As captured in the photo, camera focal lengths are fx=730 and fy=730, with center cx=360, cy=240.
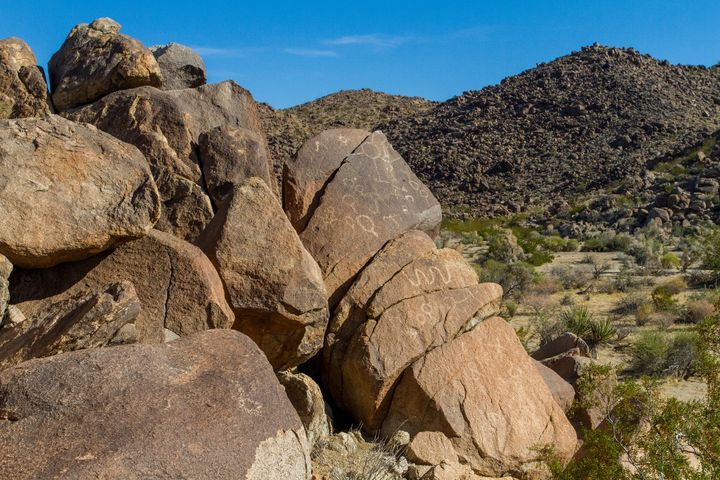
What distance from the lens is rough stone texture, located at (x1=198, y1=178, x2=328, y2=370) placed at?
6.00 m

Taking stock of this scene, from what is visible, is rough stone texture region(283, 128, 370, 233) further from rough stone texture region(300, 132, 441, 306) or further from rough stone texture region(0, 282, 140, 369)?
rough stone texture region(0, 282, 140, 369)

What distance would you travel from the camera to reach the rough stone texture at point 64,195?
16.7ft

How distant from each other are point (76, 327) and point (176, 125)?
378 centimetres

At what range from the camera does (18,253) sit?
5098mm

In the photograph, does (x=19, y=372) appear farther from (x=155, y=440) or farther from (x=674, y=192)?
(x=674, y=192)

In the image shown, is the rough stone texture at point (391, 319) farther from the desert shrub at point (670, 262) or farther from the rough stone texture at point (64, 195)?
the desert shrub at point (670, 262)

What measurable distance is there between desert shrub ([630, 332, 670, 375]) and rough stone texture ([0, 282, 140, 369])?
29.2 feet

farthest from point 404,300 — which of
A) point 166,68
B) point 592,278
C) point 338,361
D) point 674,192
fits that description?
point 674,192

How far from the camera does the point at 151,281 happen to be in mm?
5551

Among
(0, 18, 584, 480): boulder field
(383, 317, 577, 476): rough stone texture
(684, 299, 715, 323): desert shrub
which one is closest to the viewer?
(0, 18, 584, 480): boulder field

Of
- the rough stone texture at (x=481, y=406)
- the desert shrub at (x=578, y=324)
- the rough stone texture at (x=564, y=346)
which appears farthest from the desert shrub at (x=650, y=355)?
the rough stone texture at (x=481, y=406)

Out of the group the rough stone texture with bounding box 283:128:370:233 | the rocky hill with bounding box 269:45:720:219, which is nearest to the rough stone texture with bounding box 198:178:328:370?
the rough stone texture with bounding box 283:128:370:233

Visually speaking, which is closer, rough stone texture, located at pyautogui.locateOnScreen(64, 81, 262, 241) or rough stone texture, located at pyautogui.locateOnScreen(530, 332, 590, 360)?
rough stone texture, located at pyautogui.locateOnScreen(64, 81, 262, 241)

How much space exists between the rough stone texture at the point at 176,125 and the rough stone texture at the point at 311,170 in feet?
2.85
